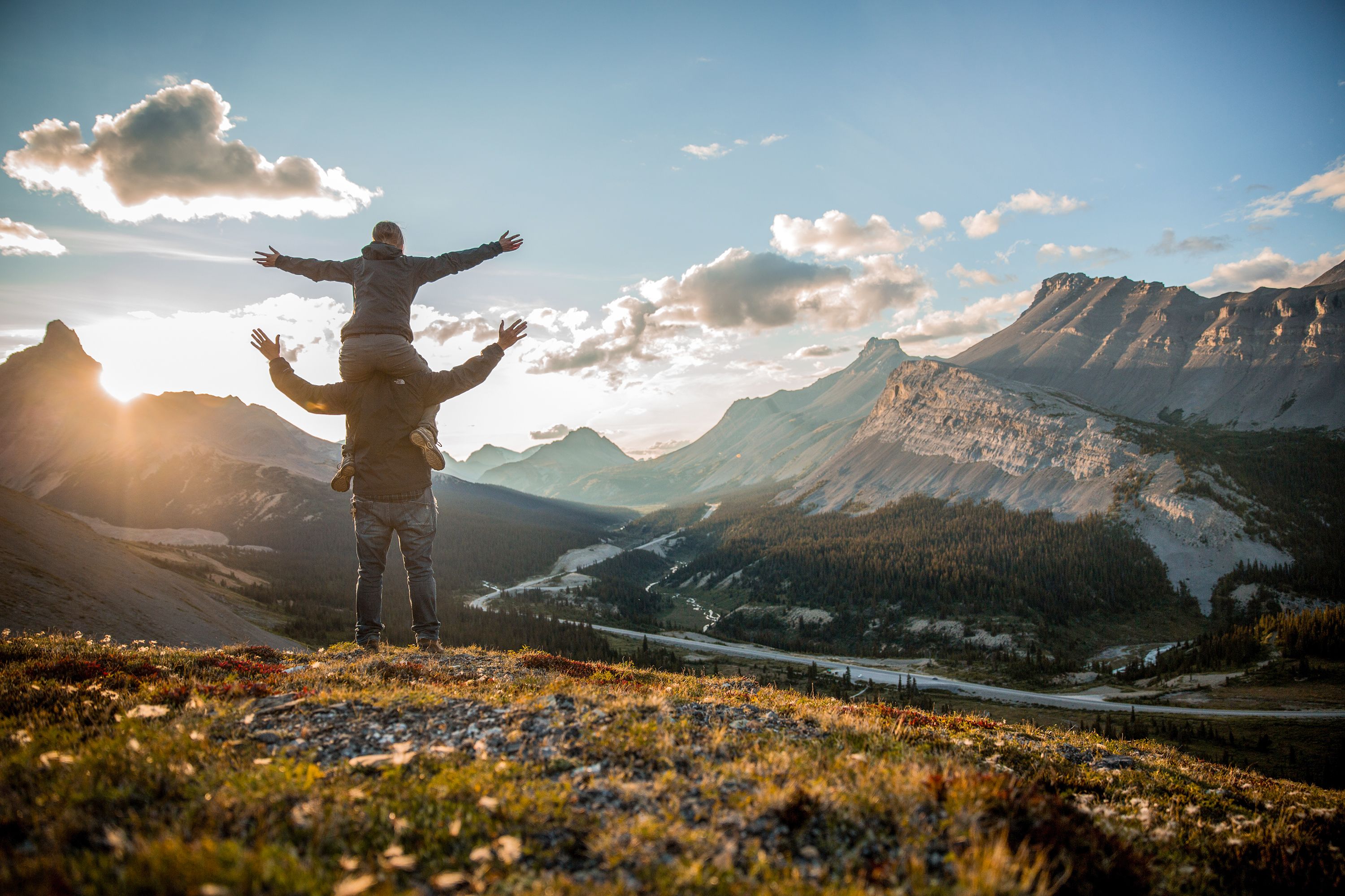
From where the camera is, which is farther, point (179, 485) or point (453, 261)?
point (179, 485)

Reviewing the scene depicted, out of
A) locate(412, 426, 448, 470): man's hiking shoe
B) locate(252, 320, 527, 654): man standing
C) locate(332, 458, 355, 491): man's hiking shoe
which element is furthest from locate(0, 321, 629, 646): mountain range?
locate(412, 426, 448, 470): man's hiking shoe

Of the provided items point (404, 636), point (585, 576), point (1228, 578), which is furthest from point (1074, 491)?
point (404, 636)

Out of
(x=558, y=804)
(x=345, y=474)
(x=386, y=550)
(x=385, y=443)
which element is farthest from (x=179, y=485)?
(x=558, y=804)

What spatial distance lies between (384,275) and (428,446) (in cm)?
397

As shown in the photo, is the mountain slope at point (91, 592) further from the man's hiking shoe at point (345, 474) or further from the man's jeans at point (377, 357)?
the man's jeans at point (377, 357)

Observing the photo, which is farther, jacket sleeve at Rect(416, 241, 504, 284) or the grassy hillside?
jacket sleeve at Rect(416, 241, 504, 284)

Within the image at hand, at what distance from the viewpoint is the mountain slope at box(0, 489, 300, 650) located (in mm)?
19719

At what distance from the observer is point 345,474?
13055 mm

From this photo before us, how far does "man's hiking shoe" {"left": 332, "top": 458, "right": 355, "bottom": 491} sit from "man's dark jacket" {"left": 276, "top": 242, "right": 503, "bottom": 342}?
2.96m

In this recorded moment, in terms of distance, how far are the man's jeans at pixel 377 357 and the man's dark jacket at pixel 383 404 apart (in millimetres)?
210

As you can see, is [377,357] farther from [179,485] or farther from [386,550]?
[179,485]

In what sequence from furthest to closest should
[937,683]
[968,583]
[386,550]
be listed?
1. [968,583]
2. [937,683]
3. [386,550]

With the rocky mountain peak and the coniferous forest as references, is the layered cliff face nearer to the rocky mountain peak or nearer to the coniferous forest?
the coniferous forest

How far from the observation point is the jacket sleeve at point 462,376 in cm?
1298
